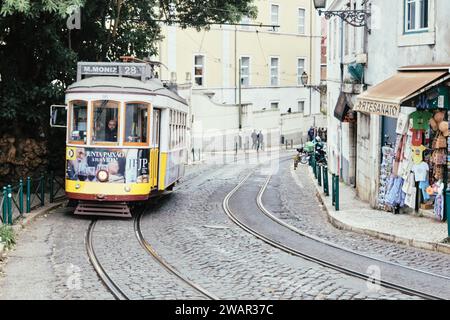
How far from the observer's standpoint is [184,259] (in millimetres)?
11828

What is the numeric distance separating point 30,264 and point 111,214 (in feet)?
15.5

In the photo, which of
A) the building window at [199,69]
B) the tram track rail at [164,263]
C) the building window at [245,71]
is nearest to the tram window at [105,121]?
the tram track rail at [164,263]

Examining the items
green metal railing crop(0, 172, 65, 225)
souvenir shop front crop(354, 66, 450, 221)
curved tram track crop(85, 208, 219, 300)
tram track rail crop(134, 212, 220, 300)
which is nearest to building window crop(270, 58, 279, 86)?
green metal railing crop(0, 172, 65, 225)

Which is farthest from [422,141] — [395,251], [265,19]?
[265,19]

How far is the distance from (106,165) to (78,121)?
122cm

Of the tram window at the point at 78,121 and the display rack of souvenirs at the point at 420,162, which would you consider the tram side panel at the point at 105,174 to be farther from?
the display rack of souvenirs at the point at 420,162

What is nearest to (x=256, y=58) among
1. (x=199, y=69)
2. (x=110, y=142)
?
(x=199, y=69)

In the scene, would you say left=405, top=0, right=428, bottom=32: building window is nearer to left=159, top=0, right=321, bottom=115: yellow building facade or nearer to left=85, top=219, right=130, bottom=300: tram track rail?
left=85, top=219, right=130, bottom=300: tram track rail

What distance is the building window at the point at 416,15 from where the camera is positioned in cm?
1524

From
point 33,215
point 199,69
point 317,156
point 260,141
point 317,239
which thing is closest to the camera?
point 317,239

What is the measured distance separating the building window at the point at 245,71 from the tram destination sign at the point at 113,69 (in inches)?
1364

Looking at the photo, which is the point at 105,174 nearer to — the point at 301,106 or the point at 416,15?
the point at 416,15

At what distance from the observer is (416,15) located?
51.1 feet

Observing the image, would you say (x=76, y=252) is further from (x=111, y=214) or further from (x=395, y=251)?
(x=395, y=251)
